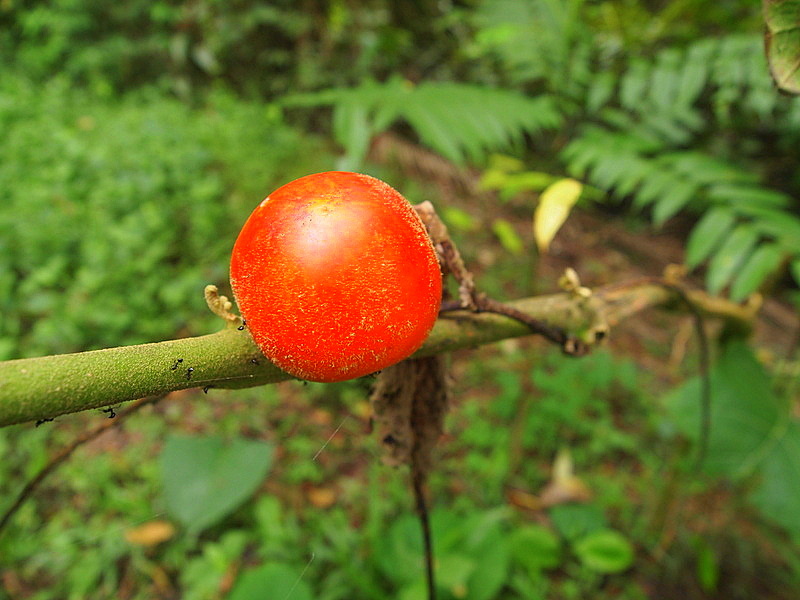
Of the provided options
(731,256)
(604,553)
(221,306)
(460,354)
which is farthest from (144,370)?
(460,354)

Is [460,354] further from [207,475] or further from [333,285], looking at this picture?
[333,285]

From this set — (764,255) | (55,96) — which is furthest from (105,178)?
(764,255)

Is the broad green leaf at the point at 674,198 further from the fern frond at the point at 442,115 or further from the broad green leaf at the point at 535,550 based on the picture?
the broad green leaf at the point at 535,550

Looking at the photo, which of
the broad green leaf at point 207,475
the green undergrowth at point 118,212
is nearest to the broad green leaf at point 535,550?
the broad green leaf at point 207,475

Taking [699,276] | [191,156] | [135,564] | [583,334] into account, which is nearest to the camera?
[583,334]

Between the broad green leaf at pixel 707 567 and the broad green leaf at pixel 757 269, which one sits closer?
the broad green leaf at pixel 757 269

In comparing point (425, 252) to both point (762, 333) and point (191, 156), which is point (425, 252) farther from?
point (762, 333)
